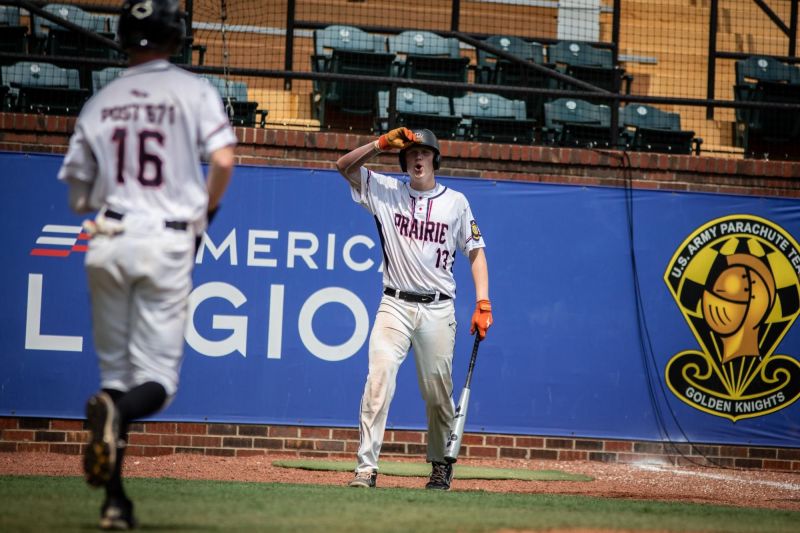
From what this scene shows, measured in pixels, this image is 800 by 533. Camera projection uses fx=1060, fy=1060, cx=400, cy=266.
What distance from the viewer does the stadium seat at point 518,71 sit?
1134 centimetres

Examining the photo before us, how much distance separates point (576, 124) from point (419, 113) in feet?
5.17

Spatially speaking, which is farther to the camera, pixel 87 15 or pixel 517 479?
pixel 87 15

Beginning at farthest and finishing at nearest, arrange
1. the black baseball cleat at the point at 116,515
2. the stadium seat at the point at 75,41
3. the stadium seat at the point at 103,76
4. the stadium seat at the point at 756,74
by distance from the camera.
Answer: the stadium seat at the point at 756,74, the stadium seat at the point at 75,41, the stadium seat at the point at 103,76, the black baseball cleat at the point at 116,515

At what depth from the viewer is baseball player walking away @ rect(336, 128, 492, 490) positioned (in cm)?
645

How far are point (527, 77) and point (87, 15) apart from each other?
186 inches

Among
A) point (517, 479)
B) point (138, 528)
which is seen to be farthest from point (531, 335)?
point (138, 528)

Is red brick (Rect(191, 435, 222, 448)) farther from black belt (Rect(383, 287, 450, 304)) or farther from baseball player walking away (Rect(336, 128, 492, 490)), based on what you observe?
black belt (Rect(383, 287, 450, 304))

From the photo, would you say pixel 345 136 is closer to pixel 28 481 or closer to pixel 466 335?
pixel 466 335

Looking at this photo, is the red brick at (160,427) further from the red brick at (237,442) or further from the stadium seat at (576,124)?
the stadium seat at (576,124)

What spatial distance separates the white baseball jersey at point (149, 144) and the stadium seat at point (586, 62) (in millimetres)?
8049

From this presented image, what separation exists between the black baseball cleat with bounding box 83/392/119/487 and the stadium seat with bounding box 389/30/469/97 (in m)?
7.48

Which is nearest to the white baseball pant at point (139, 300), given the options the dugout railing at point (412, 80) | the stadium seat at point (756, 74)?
the dugout railing at point (412, 80)

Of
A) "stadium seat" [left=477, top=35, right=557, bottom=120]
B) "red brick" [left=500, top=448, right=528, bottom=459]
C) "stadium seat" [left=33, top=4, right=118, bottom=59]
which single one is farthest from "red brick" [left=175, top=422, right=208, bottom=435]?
"stadium seat" [left=477, top=35, right=557, bottom=120]

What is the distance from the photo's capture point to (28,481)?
19.3 ft
